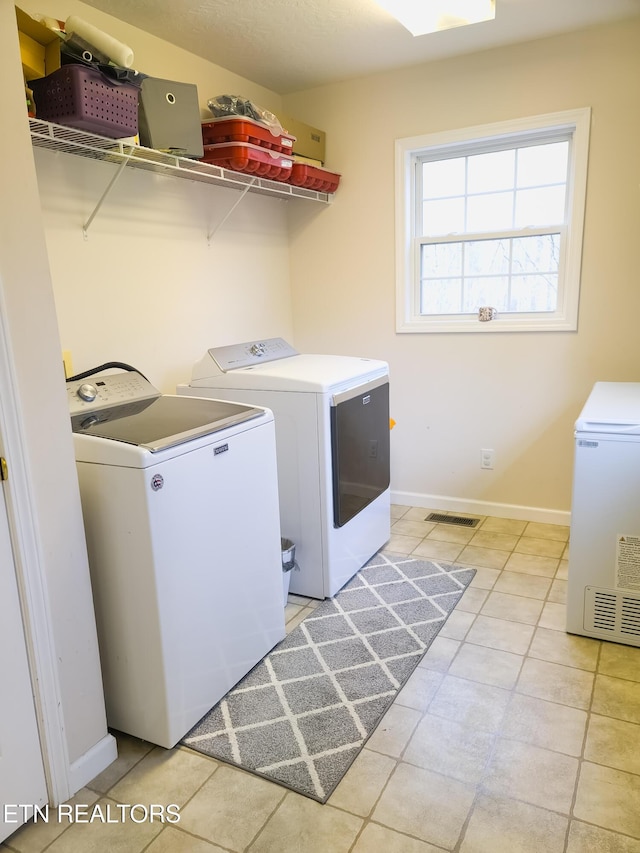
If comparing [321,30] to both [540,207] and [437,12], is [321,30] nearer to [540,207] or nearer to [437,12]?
[437,12]

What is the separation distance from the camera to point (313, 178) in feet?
10.4

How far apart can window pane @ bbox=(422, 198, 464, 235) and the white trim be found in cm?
257

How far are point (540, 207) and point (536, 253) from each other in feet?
0.76

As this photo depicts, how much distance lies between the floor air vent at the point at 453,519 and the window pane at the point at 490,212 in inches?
63.8

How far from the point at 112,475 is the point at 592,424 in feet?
5.29

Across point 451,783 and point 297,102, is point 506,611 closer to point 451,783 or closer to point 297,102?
point 451,783

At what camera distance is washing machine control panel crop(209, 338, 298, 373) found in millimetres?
2656

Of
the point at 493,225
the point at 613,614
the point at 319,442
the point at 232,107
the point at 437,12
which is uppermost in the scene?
the point at 437,12

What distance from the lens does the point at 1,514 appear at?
1.41 m

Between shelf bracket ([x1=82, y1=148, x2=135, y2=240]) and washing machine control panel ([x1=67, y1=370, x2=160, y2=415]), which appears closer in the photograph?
washing machine control panel ([x1=67, y1=370, x2=160, y2=415])

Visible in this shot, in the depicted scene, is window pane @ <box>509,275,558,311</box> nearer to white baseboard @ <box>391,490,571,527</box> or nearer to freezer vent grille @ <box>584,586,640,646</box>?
white baseboard @ <box>391,490,571,527</box>

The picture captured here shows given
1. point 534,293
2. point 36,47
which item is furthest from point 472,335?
point 36,47

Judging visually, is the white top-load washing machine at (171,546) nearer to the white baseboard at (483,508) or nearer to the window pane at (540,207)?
the white baseboard at (483,508)

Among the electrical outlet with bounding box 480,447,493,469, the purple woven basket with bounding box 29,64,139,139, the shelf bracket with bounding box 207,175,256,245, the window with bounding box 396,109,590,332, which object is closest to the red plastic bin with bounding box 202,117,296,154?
the shelf bracket with bounding box 207,175,256,245
